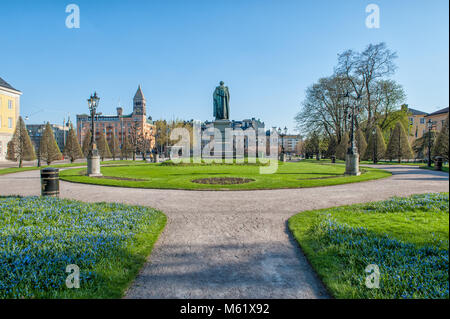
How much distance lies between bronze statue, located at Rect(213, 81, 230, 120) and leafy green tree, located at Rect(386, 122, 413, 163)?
2675cm

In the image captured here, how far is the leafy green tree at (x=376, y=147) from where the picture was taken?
39.7 metres

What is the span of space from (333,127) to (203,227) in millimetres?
46156

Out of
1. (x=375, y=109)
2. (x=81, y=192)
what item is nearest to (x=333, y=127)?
(x=375, y=109)

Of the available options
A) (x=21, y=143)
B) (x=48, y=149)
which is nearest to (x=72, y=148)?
(x=48, y=149)

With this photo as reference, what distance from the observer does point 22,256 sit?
13.6 feet

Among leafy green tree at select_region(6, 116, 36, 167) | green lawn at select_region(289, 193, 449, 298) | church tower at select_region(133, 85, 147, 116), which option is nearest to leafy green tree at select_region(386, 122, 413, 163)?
green lawn at select_region(289, 193, 449, 298)

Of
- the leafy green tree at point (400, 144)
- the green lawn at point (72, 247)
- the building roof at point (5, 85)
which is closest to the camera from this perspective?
the green lawn at point (72, 247)

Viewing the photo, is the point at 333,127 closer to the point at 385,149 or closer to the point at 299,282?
the point at 385,149

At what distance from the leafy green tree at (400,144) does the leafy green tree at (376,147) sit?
2034 millimetres

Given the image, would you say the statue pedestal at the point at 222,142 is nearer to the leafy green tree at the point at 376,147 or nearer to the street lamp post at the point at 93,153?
the street lamp post at the point at 93,153

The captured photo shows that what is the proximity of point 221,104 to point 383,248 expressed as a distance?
102ft

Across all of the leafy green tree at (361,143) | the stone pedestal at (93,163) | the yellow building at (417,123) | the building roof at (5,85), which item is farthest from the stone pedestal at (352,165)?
the yellow building at (417,123)
